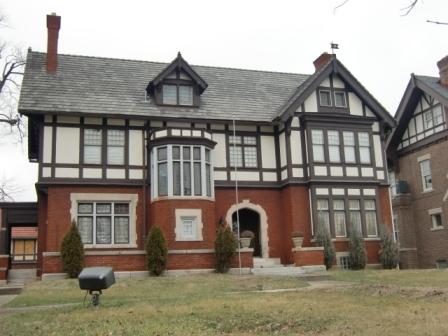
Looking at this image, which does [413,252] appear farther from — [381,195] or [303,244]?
[303,244]

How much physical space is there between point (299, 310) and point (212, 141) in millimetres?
15459

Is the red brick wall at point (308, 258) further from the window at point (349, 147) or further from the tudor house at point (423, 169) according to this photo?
the tudor house at point (423, 169)

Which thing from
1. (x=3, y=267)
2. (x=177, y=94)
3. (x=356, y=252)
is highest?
(x=177, y=94)

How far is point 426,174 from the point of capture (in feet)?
112

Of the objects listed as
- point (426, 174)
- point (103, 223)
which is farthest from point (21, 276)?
point (426, 174)

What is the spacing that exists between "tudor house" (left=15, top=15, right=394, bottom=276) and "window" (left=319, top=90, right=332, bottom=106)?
9cm

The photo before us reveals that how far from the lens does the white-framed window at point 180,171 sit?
24969 mm

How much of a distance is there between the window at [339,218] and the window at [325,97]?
5.09 meters

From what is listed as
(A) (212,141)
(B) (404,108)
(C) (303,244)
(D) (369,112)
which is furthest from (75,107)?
(B) (404,108)

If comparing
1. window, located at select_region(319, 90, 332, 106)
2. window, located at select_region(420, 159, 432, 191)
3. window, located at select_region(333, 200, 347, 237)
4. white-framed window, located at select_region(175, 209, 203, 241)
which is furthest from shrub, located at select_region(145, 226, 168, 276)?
window, located at select_region(420, 159, 432, 191)

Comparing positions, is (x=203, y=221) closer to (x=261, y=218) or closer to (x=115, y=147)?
(x=261, y=218)

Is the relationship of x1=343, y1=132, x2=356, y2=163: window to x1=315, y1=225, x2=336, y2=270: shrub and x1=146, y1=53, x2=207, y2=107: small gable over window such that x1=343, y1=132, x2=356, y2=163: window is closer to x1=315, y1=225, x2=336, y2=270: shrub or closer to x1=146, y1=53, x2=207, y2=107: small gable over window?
x1=315, y1=225, x2=336, y2=270: shrub

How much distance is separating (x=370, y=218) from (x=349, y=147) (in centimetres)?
370

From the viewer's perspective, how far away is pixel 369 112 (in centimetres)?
2903
